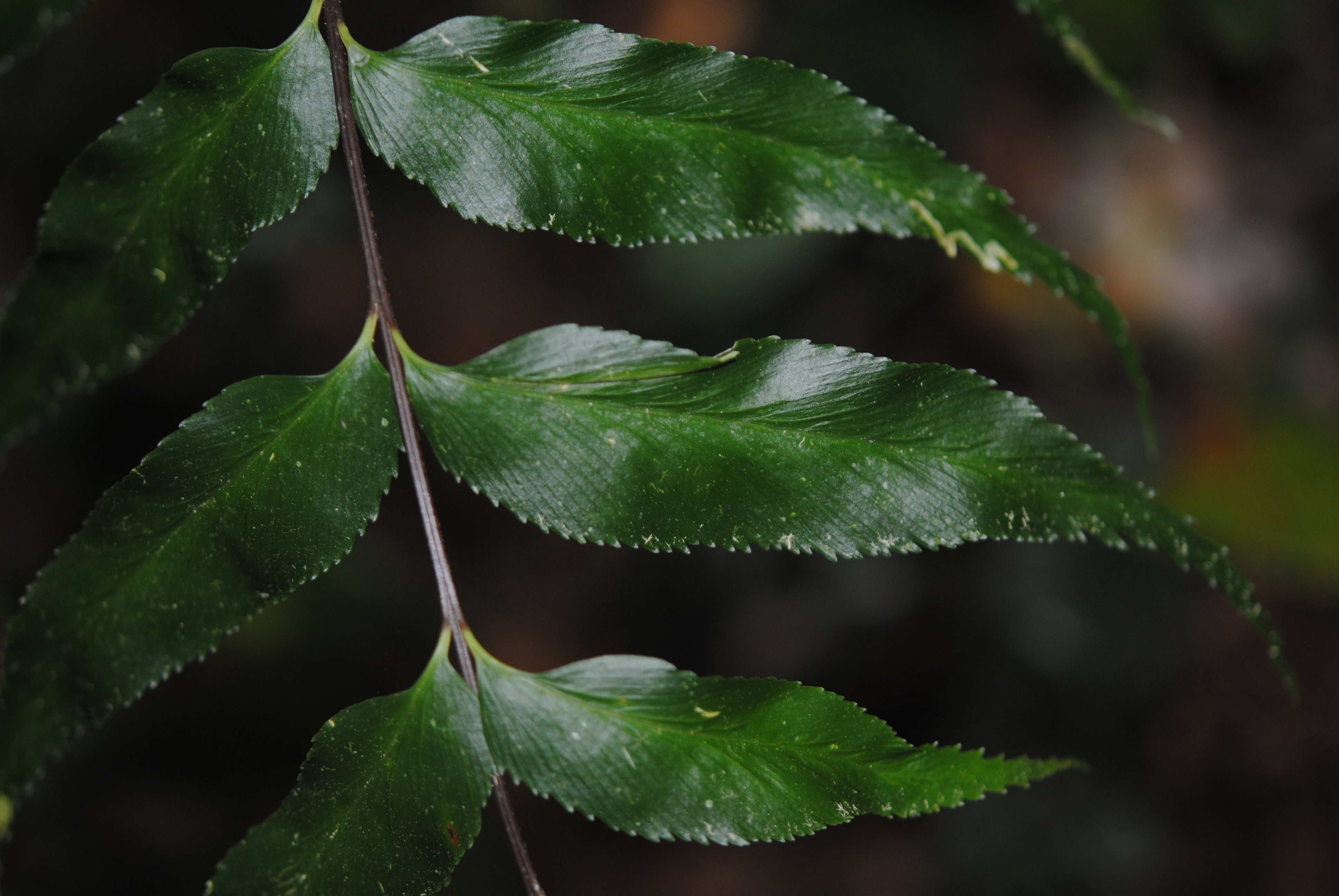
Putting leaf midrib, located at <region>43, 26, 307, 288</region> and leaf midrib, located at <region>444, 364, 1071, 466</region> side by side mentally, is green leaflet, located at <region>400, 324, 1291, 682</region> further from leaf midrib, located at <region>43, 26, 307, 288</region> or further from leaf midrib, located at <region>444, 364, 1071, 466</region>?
leaf midrib, located at <region>43, 26, 307, 288</region>

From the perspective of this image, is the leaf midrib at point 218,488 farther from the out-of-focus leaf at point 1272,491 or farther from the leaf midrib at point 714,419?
the out-of-focus leaf at point 1272,491

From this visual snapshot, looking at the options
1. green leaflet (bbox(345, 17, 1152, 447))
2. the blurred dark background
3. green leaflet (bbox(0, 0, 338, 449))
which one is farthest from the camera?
the blurred dark background

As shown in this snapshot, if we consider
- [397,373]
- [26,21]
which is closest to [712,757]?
[397,373]

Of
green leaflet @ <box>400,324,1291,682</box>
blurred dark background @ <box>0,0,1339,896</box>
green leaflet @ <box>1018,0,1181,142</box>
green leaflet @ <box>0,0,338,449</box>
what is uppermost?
green leaflet @ <box>1018,0,1181,142</box>

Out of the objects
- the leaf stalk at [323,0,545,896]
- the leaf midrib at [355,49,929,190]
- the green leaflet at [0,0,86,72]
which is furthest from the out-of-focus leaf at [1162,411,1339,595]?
the green leaflet at [0,0,86,72]

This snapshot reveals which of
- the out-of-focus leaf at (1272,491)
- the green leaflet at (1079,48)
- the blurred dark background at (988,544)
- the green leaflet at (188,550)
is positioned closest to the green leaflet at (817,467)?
the green leaflet at (188,550)
